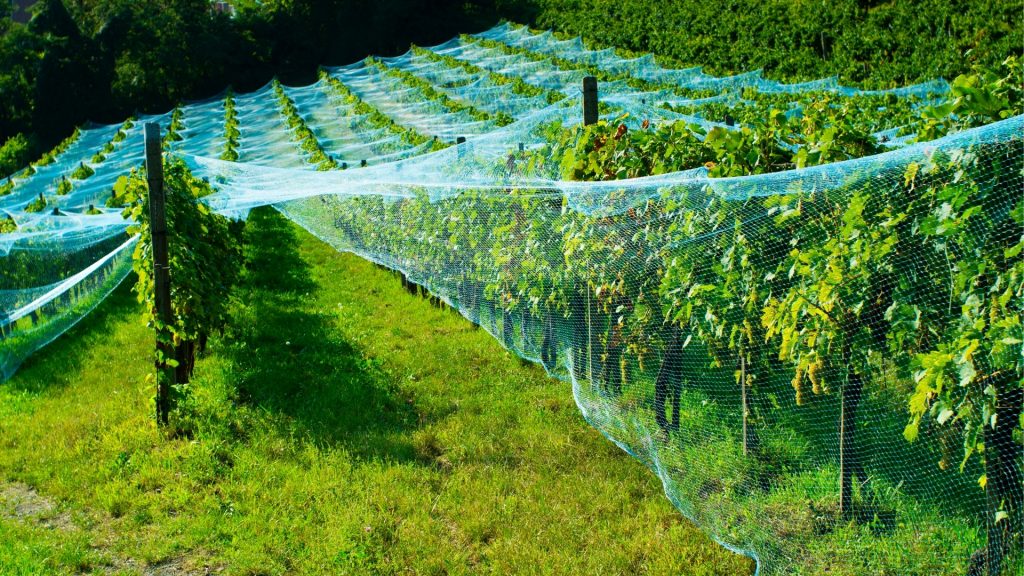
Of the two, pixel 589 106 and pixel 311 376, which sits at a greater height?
pixel 589 106

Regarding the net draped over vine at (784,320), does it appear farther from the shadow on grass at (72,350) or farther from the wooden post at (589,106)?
the shadow on grass at (72,350)

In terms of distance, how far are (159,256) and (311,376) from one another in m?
1.23

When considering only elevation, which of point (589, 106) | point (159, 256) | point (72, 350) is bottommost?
point (72, 350)

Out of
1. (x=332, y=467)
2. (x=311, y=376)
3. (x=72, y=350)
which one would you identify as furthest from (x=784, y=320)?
(x=72, y=350)

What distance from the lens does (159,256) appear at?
16.0 feet

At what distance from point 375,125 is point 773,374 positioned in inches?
611

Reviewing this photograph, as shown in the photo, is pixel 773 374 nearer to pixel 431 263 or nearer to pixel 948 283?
pixel 948 283

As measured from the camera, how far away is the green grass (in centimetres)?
340

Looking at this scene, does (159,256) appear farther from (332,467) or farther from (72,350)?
(72,350)

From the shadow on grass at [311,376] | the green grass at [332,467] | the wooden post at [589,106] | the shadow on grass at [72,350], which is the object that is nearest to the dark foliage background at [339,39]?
the shadow on grass at [311,376]

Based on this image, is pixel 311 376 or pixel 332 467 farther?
pixel 311 376

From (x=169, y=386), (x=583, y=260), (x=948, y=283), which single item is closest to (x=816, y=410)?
(x=948, y=283)

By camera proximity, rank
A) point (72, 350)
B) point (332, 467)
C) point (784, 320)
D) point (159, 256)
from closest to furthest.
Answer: point (784, 320) < point (332, 467) < point (159, 256) < point (72, 350)

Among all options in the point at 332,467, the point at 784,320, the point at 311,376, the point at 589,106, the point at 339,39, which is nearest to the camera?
the point at 784,320
